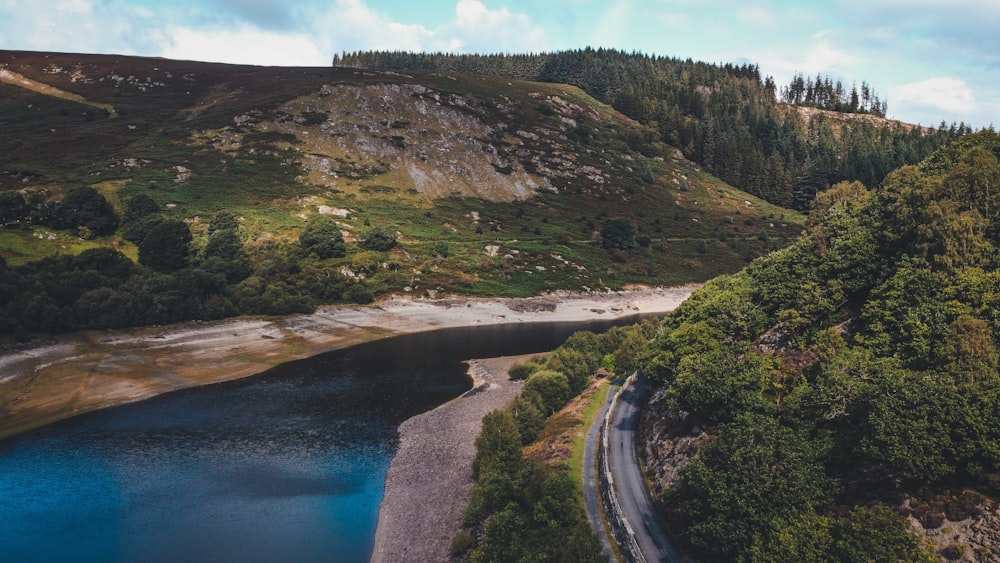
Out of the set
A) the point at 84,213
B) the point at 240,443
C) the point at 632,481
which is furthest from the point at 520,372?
the point at 84,213

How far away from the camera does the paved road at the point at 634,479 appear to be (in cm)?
3203

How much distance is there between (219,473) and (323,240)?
72.8 m

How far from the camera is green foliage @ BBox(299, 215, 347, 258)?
113m

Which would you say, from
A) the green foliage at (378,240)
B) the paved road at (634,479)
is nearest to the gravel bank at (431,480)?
the paved road at (634,479)

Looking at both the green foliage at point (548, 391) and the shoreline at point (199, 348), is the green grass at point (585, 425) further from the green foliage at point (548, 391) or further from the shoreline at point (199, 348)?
the shoreline at point (199, 348)

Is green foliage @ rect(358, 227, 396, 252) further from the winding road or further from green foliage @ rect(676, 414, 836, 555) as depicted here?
green foliage @ rect(676, 414, 836, 555)

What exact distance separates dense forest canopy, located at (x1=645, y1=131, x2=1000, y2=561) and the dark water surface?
24225mm

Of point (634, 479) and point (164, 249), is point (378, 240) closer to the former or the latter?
point (164, 249)

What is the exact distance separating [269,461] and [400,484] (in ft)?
39.6

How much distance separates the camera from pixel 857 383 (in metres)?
32.2

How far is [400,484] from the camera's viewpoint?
46.6 meters

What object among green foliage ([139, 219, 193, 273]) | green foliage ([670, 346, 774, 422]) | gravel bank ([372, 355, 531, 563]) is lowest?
gravel bank ([372, 355, 531, 563])

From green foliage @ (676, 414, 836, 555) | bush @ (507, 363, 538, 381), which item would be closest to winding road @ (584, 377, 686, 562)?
green foliage @ (676, 414, 836, 555)

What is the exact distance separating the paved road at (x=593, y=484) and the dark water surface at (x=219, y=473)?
49.4 feet
